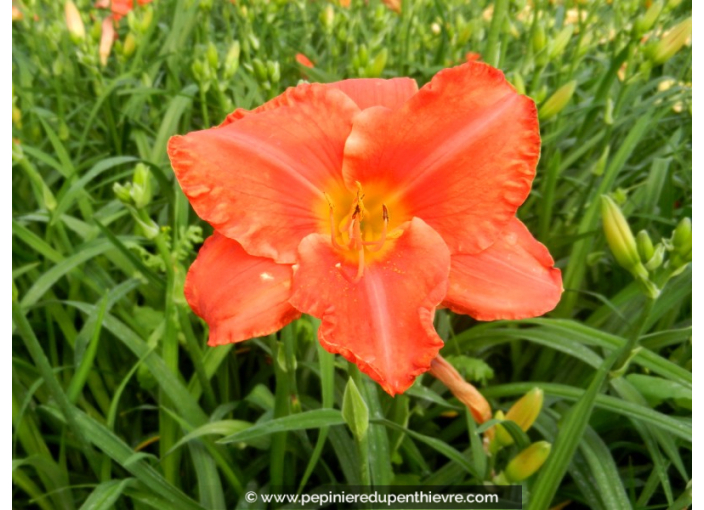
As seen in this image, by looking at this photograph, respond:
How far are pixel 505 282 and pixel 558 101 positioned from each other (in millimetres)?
663

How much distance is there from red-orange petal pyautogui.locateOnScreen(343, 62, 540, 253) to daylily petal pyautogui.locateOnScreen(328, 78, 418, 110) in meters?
0.07

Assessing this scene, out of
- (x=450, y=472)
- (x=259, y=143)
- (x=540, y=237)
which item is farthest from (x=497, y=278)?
(x=540, y=237)

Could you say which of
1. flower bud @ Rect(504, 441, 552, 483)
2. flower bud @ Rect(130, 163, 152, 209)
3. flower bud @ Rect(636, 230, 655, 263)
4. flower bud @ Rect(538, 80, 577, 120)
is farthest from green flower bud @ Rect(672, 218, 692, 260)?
flower bud @ Rect(130, 163, 152, 209)

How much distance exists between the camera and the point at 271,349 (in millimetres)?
890

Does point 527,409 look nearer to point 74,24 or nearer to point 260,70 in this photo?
point 260,70

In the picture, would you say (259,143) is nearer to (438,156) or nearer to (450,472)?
(438,156)

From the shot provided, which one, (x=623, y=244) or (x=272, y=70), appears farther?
(x=272, y=70)

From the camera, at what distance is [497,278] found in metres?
0.63

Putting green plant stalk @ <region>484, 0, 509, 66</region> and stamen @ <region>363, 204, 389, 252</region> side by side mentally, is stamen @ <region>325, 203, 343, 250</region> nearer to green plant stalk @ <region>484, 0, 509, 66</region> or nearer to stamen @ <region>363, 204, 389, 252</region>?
stamen @ <region>363, 204, 389, 252</region>

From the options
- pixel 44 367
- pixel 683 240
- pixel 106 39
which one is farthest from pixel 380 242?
pixel 106 39

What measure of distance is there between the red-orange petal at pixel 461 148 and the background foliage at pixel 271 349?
0.22 m

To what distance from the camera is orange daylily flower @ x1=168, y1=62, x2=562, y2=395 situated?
59cm

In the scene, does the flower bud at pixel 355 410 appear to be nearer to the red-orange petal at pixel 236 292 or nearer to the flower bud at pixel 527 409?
the red-orange petal at pixel 236 292

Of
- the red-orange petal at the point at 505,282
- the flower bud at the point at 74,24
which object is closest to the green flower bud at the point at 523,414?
the red-orange petal at the point at 505,282
